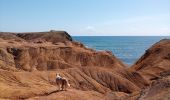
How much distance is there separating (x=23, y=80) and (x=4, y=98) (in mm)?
9460

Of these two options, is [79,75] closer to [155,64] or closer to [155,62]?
[155,64]

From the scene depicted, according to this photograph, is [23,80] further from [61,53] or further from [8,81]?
[61,53]

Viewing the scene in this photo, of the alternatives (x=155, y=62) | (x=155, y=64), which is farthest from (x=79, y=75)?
(x=155, y=62)

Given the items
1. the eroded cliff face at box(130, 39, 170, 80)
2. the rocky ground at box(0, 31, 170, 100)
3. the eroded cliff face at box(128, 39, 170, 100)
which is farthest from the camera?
the eroded cliff face at box(130, 39, 170, 80)

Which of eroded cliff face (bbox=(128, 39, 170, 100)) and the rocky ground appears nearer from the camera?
the rocky ground

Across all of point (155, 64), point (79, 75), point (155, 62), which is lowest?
point (155, 64)

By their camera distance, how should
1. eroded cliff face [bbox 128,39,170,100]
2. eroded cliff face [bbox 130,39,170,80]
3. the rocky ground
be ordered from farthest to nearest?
eroded cliff face [bbox 130,39,170,80] < eroded cliff face [bbox 128,39,170,100] < the rocky ground

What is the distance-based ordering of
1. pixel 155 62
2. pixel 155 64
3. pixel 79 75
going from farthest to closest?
1. pixel 155 62
2. pixel 155 64
3. pixel 79 75

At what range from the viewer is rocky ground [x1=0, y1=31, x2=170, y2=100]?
1136 inches

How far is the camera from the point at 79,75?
4638 cm

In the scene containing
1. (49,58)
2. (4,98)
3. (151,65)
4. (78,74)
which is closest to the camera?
(4,98)

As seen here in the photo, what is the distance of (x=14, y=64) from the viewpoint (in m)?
66.1

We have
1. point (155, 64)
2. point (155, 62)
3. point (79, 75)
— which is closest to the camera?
point (79, 75)

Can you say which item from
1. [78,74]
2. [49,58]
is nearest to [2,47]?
[49,58]
